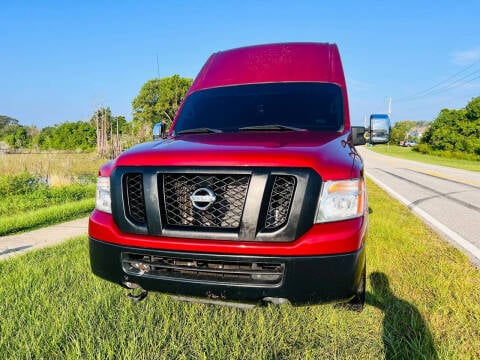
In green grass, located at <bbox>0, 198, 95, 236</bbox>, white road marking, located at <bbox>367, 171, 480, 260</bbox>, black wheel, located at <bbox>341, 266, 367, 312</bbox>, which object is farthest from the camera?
green grass, located at <bbox>0, 198, 95, 236</bbox>

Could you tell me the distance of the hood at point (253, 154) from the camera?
2117 millimetres

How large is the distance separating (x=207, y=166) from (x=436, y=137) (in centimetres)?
5449

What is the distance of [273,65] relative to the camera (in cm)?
405

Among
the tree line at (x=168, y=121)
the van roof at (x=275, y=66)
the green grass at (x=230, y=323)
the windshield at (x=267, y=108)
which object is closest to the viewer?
the green grass at (x=230, y=323)

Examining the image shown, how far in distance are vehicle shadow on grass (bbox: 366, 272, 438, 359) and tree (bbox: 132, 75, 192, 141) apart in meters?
46.9

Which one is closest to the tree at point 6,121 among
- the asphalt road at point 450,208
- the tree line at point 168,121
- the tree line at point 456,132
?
the tree line at point 168,121

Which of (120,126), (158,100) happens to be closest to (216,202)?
(158,100)

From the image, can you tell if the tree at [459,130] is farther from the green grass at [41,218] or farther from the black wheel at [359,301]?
the black wheel at [359,301]

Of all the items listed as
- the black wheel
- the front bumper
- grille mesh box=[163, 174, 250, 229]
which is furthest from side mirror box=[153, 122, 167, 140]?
the black wheel

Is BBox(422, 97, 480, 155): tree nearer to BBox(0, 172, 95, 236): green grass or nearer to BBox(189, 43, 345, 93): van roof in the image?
BBox(0, 172, 95, 236): green grass

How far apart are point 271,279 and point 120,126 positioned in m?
68.1

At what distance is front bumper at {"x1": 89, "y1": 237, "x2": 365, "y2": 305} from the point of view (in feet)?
6.76

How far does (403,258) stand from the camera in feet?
13.9

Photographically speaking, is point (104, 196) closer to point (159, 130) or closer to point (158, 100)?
point (159, 130)
